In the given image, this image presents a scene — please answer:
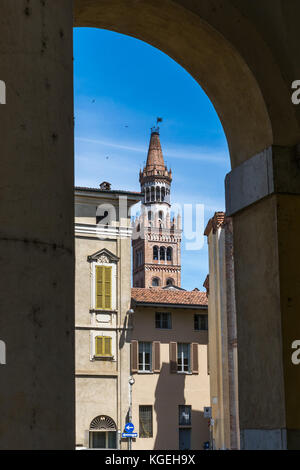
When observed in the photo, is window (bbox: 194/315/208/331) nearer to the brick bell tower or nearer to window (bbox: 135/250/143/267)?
the brick bell tower

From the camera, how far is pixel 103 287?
3394 centimetres

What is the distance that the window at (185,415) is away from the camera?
37122 millimetres

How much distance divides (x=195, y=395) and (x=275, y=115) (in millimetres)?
33926

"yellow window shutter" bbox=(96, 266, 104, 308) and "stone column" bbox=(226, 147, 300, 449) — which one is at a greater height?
"yellow window shutter" bbox=(96, 266, 104, 308)

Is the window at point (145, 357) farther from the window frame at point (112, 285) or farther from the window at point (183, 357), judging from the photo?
the window frame at point (112, 285)

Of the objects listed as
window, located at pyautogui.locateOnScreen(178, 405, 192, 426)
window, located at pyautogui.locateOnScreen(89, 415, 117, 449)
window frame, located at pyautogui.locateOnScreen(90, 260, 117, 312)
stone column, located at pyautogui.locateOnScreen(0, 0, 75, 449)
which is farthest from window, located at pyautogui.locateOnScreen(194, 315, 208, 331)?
stone column, located at pyautogui.locateOnScreen(0, 0, 75, 449)

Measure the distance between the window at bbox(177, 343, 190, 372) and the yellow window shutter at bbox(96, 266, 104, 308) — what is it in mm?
6186

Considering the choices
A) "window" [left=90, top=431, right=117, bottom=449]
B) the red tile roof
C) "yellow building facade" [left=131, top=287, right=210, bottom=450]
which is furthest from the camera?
the red tile roof

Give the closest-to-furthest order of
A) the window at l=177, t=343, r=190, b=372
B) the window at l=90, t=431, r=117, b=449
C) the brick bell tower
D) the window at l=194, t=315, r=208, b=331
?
the window at l=90, t=431, r=117, b=449 → the window at l=177, t=343, r=190, b=372 → the window at l=194, t=315, r=208, b=331 → the brick bell tower

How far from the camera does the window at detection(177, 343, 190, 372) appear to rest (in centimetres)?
3766

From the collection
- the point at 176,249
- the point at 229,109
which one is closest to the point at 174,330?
the point at 229,109

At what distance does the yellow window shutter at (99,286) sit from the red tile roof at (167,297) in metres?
3.34

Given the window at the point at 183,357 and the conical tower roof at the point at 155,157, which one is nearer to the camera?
the window at the point at 183,357

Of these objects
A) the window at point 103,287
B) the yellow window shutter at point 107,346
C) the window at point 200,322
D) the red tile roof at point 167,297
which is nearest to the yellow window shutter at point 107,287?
the window at point 103,287
